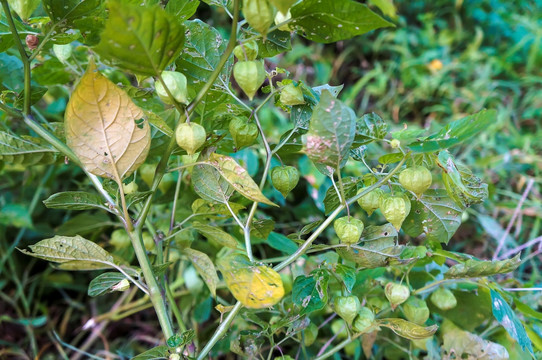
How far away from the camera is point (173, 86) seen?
1.28 feet

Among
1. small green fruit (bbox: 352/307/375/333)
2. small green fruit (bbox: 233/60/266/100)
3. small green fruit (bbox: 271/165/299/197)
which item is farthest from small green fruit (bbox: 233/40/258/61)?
small green fruit (bbox: 352/307/375/333)

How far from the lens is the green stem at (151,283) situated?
18.0 inches

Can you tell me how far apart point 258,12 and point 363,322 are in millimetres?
373

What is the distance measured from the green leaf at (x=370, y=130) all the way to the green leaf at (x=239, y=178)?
136 millimetres

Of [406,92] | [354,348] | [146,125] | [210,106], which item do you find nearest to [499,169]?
[406,92]

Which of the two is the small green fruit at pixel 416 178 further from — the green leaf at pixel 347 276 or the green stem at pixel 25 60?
the green stem at pixel 25 60

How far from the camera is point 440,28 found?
2287 millimetres

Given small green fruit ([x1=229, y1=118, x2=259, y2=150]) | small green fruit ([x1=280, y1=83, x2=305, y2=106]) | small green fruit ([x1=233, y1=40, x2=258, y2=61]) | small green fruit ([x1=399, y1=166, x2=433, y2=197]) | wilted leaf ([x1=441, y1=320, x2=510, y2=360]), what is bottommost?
wilted leaf ([x1=441, y1=320, x2=510, y2=360])

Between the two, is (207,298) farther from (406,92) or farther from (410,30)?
(410,30)

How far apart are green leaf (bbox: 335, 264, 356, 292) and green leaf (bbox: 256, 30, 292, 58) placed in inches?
10.4

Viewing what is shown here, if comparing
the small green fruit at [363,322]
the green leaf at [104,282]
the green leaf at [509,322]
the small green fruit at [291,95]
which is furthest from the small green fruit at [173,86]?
the green leaf at [509,322]

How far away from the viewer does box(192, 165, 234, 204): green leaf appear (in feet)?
1.62

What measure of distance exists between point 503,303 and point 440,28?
208cm

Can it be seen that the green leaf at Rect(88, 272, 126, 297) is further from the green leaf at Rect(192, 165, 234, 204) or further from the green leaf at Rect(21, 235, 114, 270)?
the green leaf at Rect(192, 165, 234, 204)
